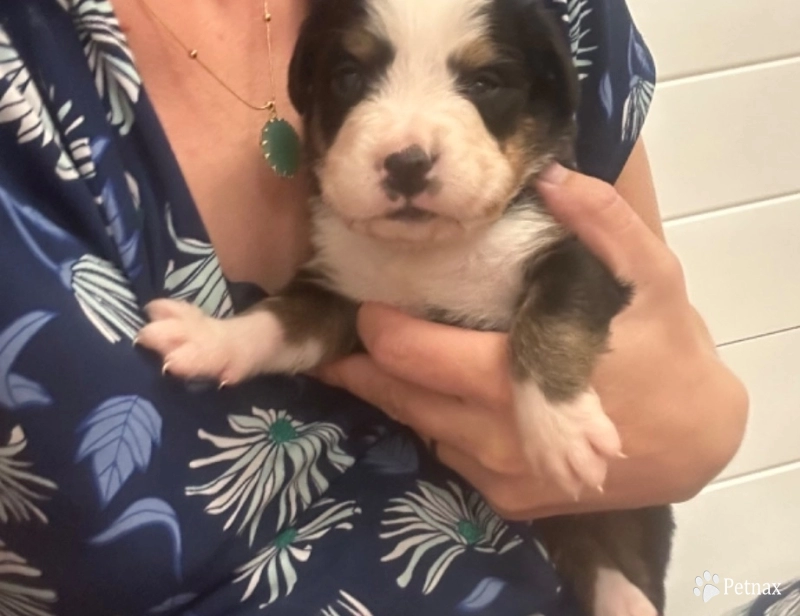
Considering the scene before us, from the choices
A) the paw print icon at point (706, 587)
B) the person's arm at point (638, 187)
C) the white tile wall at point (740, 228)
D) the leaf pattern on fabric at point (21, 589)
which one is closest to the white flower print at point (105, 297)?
the leaf pattern on fabric at point (21, 589)

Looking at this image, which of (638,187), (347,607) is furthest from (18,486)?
(638,187)

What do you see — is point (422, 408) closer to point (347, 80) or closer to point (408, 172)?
point (408, 172)

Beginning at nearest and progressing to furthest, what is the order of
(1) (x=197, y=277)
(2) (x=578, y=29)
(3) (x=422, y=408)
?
(1) (x=197, y=277), (3) (x=422, y=408), (2) (x=578, y=29)

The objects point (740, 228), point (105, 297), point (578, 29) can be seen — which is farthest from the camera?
point (740, 228)

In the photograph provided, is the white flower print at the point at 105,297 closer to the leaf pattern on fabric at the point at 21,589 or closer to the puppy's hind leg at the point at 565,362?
the leaf pattern on fabric at the point at 21,589

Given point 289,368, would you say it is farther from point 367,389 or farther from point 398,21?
point 398,21

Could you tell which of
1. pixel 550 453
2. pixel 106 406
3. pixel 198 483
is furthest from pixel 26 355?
pixel 550 453

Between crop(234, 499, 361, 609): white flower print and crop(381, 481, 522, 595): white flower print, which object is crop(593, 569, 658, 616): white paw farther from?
crop(234, 499, 361, 609): white flower print
